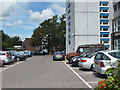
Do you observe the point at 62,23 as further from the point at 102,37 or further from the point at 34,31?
the point at 102,37

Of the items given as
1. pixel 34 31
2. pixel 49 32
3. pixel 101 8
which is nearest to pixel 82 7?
pixel 101 8

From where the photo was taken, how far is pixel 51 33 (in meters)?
57.6

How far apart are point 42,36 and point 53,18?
1083 centimetres

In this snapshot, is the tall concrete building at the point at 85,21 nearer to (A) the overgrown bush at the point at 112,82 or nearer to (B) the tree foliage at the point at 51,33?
(B) the tree foliage at the point at 51,33

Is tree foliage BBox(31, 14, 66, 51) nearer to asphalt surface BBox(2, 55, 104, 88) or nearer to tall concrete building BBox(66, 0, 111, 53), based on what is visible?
tall concrete building BBox(66, 0, 111, 53)

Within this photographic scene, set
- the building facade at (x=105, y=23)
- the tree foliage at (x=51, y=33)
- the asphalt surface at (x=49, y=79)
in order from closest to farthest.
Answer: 1. the asphalt surface at (x=49, y=79)
2. the building facade at (x=105, y=23)
3. the tree foliage at (x=51, y=33)

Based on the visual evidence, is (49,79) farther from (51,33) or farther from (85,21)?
(51,33)

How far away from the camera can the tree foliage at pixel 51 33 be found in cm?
5616

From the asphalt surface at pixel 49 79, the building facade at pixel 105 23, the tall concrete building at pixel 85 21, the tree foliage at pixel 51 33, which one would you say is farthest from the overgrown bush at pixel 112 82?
the tree foliage at pixel 51 33

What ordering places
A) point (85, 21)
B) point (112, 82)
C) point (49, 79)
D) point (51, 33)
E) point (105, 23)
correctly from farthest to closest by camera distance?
point (51, 33) → point (105, 23) → point (85, 21) → point (49, 79) → point (112, 82)

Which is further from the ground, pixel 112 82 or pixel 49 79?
pixel 112 82

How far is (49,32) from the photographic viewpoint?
56844 mm

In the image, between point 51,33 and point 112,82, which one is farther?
point 51,33

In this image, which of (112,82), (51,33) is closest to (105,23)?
(51,33)
